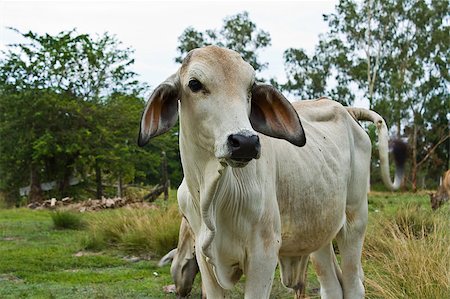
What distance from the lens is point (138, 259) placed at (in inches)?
332

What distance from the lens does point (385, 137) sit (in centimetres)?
494

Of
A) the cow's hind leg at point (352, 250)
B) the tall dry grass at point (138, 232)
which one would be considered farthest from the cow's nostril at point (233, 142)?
the tall dry grass at point (138, 232)

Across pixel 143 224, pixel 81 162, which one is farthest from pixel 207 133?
pixel 81 162

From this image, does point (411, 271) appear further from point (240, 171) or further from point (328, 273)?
point (240, 171)

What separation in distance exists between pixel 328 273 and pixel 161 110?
7.01 ft

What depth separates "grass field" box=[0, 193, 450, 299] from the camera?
491 cm

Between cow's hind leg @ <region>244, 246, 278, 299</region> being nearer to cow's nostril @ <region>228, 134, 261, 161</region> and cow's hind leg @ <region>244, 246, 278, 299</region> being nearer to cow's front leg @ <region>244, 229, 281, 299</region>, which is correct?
cow's front leg @ <region>244, 229, 281, 299</region>

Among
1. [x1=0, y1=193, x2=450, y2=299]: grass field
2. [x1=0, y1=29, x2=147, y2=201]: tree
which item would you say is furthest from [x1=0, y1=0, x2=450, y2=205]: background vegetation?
[x1=0, y1=193, x2=450, y2=299]: grass field

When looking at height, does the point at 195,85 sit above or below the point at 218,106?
above

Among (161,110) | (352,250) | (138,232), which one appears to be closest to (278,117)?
(161,110)

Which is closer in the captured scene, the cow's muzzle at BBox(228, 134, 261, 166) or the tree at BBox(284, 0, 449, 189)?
the cow's muzzle at BBox(228, 134, 261, 166)

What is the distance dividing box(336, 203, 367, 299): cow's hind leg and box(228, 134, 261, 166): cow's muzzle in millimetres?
2050

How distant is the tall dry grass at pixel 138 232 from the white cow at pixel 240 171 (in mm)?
4713

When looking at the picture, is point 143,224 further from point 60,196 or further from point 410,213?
point 60,196
